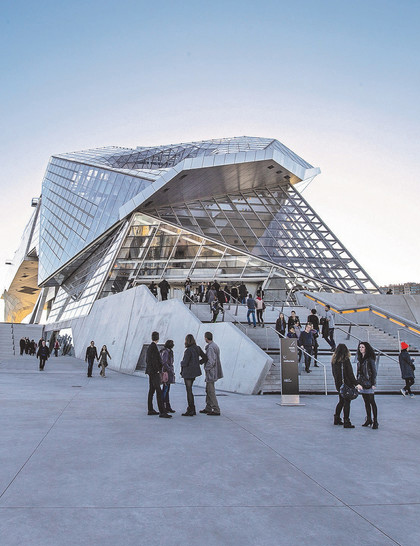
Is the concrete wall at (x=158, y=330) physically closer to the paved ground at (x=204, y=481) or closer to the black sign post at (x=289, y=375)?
the black sign post at (x=289, y=375)

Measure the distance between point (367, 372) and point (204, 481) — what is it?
A: 14.9ft

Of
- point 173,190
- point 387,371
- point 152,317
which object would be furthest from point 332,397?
point 173,190

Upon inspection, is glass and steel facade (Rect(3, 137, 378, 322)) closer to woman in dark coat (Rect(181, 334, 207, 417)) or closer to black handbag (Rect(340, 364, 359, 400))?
woman in dark coat (Rect(181, 334, 207, 417))

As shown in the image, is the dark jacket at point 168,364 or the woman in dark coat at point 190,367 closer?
the woman in dark coat at point 190,367

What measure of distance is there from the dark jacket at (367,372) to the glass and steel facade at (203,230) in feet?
71.8

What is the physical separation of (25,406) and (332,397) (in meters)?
7.58

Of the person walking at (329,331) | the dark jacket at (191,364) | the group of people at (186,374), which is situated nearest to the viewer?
the group of people at (186,374)

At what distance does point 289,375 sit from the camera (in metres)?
10.8

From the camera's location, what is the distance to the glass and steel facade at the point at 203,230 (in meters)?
32.1

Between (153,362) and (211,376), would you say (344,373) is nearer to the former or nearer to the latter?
(211,376)

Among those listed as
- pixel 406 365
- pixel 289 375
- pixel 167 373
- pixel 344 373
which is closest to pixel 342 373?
pixel 344 373

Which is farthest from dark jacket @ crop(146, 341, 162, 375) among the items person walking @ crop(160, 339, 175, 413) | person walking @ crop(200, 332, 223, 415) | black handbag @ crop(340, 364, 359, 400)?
black handbag @ crop(340, 364, 359, 400)

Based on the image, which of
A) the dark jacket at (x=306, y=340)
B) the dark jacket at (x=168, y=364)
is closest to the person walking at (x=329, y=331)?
the dark jacket at (x=306, y=340)

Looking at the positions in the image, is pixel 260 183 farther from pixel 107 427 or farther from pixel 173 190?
pixel 107 427
